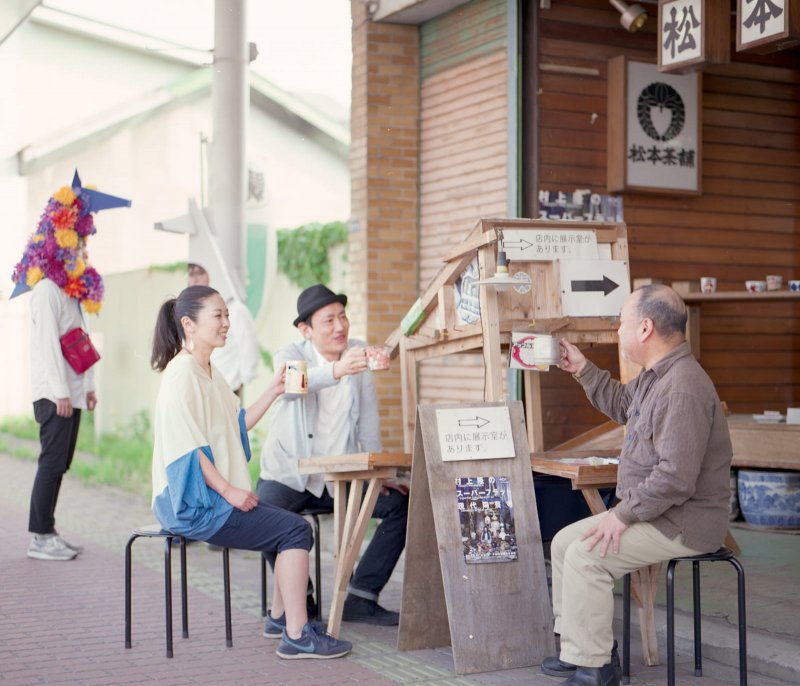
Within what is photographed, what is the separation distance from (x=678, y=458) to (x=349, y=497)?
5.91 feet

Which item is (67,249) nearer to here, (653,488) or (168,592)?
(168,592)

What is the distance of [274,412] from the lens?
250 inches

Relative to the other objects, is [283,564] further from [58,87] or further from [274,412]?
[58,87]

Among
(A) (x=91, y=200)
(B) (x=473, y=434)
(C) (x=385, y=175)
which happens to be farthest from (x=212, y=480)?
(C) (x=385, y=175)

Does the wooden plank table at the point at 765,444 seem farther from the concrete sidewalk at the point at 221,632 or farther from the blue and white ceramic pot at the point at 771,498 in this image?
the concrete sidewalk at the point at 221,632

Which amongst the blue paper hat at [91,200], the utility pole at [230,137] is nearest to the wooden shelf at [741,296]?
the utility pole at [230,137]

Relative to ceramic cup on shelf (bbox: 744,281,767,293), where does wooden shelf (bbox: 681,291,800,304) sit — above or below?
below

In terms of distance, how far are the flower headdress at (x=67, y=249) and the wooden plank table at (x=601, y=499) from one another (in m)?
3.71

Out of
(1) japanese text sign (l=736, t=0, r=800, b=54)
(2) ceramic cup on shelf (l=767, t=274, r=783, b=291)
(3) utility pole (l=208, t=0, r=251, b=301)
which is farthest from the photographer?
(3) utility pole (l=208, t=0, r=251, b=301)

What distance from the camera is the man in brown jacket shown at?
4.52 meters

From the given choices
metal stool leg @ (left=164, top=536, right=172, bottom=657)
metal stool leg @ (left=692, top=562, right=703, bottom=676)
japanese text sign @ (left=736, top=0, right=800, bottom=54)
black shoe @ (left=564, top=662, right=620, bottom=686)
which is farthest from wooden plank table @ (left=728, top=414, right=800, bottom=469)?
metal stool leg @ (left=164, top=536, right=172, bottom=657)

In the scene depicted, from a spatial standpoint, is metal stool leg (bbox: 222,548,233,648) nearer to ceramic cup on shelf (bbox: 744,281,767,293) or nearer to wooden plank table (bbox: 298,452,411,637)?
wooden plank table (bbox: 298,452,411,637)

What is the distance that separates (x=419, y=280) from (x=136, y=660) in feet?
14.8

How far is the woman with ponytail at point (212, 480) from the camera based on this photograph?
5273mm
